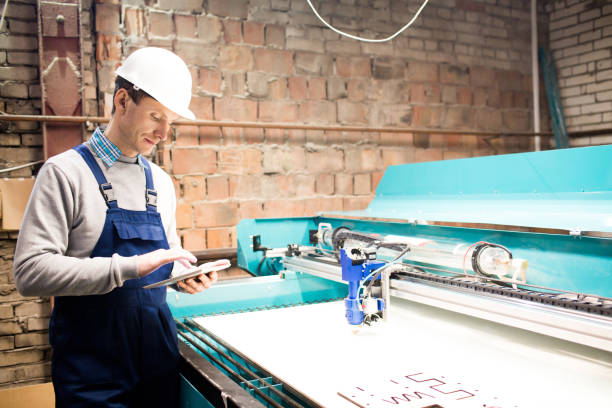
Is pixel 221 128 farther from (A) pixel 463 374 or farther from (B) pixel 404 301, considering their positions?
(A) pixel 463 374

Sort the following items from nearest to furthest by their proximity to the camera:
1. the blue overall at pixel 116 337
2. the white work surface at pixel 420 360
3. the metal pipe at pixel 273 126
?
the white work surface at pixel 420 360 → the blue overall at pixel 116 337 → the metal pipe at pixel 273 126

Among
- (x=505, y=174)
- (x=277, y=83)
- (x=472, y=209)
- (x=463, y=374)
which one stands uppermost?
(x=277, y=83)

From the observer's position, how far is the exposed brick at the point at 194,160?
330cm

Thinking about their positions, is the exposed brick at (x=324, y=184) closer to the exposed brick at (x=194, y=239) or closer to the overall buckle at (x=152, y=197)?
the exposed brick at (x=194, y=239)

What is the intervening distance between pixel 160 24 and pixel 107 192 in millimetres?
2279

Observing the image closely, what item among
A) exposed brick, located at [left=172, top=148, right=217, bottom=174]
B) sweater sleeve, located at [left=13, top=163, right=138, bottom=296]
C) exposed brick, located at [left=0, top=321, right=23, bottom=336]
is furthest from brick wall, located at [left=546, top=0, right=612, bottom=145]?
exposed brick, located at [left=0, top=321, right=23, bottom=336]

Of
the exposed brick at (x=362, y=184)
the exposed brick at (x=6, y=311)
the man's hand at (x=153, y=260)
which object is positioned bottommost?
Result: the exposed brick at (x=6, y=311)

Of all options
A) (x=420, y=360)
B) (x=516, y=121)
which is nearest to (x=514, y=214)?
(x=420, y=360)

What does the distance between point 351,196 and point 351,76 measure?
3.01ft

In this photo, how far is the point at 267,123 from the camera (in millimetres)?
3492

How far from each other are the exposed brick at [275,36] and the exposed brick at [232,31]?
202 millimetres

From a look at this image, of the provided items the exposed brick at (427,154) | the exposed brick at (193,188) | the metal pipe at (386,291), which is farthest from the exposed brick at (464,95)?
the metal pipe at (386,291)

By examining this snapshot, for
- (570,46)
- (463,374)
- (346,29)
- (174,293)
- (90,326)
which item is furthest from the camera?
(570,46)

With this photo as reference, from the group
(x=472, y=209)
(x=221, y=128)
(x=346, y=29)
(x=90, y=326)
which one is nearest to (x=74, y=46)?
(x=221, y=128)
